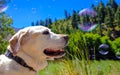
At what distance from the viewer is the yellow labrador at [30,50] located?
4047 mm

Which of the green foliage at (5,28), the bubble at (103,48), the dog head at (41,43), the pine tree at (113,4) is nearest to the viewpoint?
the dog head at (41,43)

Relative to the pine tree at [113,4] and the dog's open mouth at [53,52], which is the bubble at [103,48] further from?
the pine tree at [113,4]

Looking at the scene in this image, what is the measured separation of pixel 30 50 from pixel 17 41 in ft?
0.70

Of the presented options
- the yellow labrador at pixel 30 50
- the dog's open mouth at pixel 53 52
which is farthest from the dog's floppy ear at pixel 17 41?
the dog's open mouth at pixel 53 52

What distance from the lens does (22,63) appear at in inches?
161

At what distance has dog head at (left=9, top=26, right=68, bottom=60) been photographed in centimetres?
412

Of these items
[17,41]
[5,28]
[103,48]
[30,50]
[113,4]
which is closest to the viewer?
[17,41]

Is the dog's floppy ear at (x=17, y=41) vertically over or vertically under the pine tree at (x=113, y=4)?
under

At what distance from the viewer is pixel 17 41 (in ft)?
13.2

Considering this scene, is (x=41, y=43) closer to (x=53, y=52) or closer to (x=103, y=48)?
(x=53, y=52)

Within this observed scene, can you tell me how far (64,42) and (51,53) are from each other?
186 millimetres

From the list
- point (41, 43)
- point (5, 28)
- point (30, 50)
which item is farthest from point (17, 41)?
point (5, 28)

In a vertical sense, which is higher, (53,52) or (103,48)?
(53,52)

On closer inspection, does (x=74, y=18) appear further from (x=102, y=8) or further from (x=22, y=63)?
(x=22, y=63)
